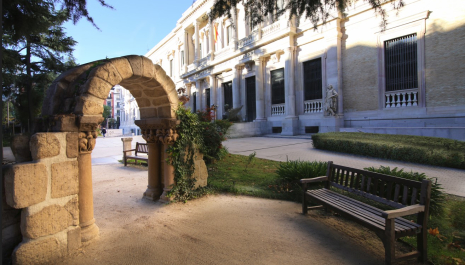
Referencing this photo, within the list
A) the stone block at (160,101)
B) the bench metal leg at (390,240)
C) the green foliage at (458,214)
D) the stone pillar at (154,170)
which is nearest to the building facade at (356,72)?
the stone block at (160,101)

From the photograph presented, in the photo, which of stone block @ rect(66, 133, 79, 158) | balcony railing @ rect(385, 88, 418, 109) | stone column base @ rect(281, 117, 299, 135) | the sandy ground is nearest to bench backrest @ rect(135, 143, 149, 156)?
the sandy ground

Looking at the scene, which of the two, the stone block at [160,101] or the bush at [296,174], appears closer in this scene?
the stone block at [160,101]

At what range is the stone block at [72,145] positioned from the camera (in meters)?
3.13

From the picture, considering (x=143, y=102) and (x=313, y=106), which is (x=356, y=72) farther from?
(x=143, y=102)

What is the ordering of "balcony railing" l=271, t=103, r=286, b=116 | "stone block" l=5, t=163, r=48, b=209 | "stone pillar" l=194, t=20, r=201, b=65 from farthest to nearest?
"stone pillar" l=194, t=20, r=201, b=65
"balcony railing" l=271, t=103, r=286, b=116
"stone block" l=5, t=163, r=48, b=209

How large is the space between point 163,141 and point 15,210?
8.51ft

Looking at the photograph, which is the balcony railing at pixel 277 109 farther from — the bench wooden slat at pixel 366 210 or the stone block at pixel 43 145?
the stone block at pixel 43 145

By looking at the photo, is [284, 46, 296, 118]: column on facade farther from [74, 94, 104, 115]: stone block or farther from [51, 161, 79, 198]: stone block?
[51, 161, 79, 198]: stone block

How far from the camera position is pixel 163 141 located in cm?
505

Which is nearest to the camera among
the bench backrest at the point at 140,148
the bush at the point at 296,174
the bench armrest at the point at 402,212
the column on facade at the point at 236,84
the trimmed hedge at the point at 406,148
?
the bench armrest at the point at 402,212

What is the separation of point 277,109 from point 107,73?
1775cm

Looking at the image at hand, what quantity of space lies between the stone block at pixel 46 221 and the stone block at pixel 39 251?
3.5 inches

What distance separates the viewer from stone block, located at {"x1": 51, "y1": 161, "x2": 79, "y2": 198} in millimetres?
2947

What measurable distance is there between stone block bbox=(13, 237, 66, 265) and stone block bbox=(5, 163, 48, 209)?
1.56 feet
